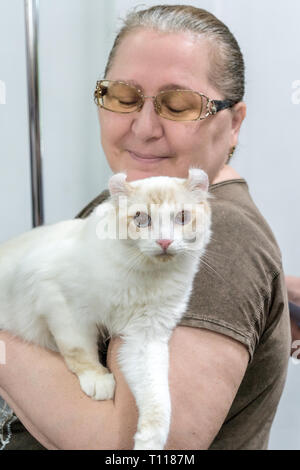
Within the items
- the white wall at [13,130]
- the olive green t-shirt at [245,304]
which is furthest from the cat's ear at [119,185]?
the white wall at [13,130]

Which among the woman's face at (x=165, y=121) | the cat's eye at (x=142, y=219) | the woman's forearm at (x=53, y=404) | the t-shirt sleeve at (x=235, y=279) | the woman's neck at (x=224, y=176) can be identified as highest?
the woman's face at (x=165, y=121)

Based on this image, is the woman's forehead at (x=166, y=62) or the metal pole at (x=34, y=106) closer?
the woman's forehead at (x=166, y=62)

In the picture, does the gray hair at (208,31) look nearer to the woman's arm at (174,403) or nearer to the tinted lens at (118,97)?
the tinted lens at (118,97)

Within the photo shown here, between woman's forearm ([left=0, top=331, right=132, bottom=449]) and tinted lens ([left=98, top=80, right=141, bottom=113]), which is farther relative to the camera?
tinted lens ([left=98, top=80, right=141, bottom=113])

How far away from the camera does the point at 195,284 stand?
641 mm

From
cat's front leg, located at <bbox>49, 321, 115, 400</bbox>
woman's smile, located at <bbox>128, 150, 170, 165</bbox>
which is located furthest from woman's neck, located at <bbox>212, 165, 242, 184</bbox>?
cat's front leg, located at <bbox>49, 321, 115, 400</bbox>

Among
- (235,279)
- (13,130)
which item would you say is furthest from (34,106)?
(235,279)

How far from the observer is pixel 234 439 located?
71 centimetres

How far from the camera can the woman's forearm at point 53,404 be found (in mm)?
571

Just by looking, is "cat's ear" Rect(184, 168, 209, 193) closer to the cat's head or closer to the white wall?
the cat's head

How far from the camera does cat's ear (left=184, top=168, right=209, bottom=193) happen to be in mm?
606

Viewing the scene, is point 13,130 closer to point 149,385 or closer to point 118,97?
point 118,97
